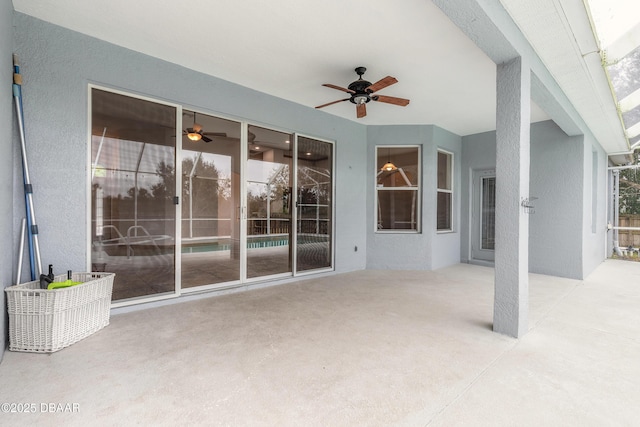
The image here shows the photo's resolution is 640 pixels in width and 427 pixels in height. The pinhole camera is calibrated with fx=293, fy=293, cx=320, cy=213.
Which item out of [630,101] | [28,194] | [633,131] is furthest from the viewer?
[633,131]

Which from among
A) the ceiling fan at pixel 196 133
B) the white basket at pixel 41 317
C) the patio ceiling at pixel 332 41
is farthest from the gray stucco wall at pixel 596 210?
the white basket at pixel 41 317

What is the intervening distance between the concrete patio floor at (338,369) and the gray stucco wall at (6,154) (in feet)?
2.03

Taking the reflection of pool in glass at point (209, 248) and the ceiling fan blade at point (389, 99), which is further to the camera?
the reflection of pool in glass at point (209, 248)

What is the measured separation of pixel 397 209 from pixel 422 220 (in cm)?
51

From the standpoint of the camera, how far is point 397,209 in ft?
18.8

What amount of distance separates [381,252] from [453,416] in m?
4.06

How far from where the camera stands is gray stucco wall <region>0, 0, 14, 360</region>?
210 cm

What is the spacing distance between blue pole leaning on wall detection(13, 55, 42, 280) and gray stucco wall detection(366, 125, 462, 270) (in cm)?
458

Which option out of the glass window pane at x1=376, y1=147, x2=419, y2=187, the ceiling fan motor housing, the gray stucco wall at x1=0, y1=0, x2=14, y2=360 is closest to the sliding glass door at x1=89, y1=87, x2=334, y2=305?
the gray stucco wall at x1=0, y1=0, x2=14, y2=360

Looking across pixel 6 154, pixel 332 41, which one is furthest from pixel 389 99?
pixel 6 154

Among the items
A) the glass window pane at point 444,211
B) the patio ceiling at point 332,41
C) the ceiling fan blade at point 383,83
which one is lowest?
the glass window pane at point 444,211

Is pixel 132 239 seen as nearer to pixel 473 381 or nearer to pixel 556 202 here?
pixel 473 381

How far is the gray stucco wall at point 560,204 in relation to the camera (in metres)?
4.85

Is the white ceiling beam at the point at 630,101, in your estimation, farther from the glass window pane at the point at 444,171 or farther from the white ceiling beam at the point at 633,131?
the glass window pane at the point at 444,171
